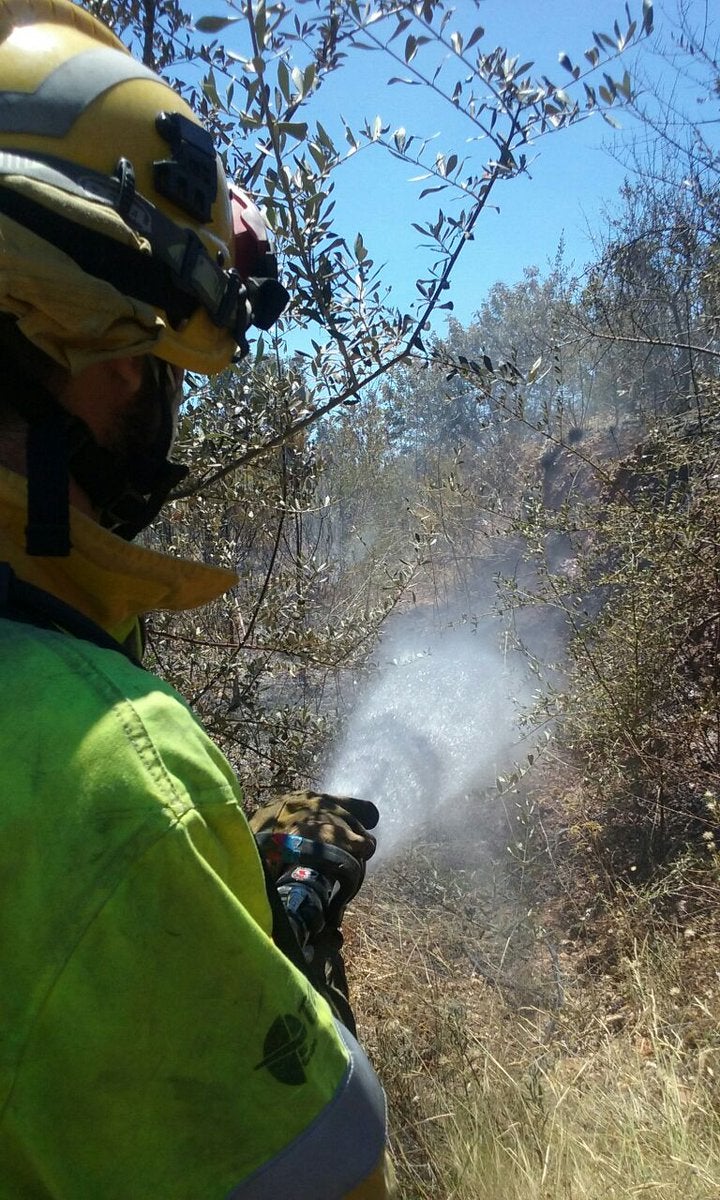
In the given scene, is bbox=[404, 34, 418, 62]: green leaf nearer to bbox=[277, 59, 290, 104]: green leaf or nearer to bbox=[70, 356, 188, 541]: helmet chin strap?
bbox=[277, 59, 290, 104]: green leaf

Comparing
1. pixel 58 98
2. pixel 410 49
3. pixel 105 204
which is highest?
pixel 410 49

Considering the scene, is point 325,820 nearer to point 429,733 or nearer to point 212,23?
point 212,23

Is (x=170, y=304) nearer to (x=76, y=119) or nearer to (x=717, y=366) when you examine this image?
(x=76, y=119)

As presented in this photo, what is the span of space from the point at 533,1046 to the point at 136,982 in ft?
10.1

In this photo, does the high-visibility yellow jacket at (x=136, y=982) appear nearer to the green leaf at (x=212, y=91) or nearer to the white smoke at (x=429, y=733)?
the green leaf at (x=212, y=91)

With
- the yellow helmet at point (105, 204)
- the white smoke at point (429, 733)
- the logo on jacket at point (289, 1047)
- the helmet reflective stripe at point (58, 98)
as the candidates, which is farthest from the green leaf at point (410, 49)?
the white smoke at point (429, 733)

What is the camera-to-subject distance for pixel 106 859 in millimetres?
722

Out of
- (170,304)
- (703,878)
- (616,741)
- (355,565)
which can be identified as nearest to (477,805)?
(616,741)

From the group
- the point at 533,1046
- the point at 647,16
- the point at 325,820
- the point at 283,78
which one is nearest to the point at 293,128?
the point at 283,78

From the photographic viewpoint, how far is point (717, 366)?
28.6 feet

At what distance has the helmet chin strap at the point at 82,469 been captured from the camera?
956 millimetres

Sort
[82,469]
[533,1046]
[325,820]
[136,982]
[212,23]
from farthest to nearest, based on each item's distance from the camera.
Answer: [533,1046] < [212,23] < [325,820] < [82,469] < [136,982]

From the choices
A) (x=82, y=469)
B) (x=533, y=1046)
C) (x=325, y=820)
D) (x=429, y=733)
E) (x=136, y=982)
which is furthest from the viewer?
(x=429, y=733)

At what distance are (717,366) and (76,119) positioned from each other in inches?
349
